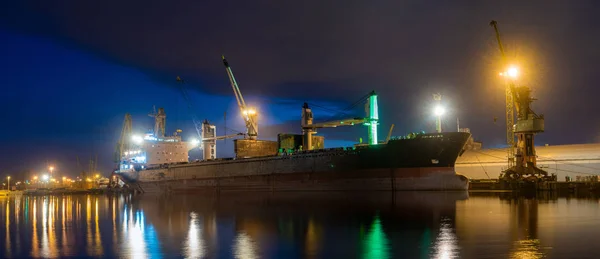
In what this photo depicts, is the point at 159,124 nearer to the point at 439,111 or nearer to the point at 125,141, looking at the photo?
the point at 125,141

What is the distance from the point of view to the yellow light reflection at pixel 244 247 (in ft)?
46.0

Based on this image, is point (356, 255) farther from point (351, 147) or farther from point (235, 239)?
point (351, 147)

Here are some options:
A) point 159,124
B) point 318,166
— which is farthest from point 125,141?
point 318,166

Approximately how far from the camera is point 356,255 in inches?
539

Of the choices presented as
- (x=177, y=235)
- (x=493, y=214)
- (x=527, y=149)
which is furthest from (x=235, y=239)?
(x=527, y=149)

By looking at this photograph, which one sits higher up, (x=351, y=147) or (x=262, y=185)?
(x=351, y=147)

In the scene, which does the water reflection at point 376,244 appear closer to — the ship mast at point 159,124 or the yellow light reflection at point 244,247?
the yellow light reflection at point 244,247

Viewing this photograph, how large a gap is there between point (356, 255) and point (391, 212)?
43.1 ft

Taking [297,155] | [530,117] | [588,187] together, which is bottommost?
[588,187]

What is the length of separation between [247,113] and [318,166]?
31.8 metres

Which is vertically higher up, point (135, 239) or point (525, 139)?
point (525, 139)

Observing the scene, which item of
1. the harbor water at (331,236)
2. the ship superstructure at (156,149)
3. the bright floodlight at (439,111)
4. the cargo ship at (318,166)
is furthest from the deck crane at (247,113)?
the harbor water at (331,236)

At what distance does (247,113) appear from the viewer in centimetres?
8056

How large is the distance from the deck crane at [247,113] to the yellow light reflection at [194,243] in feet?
186
